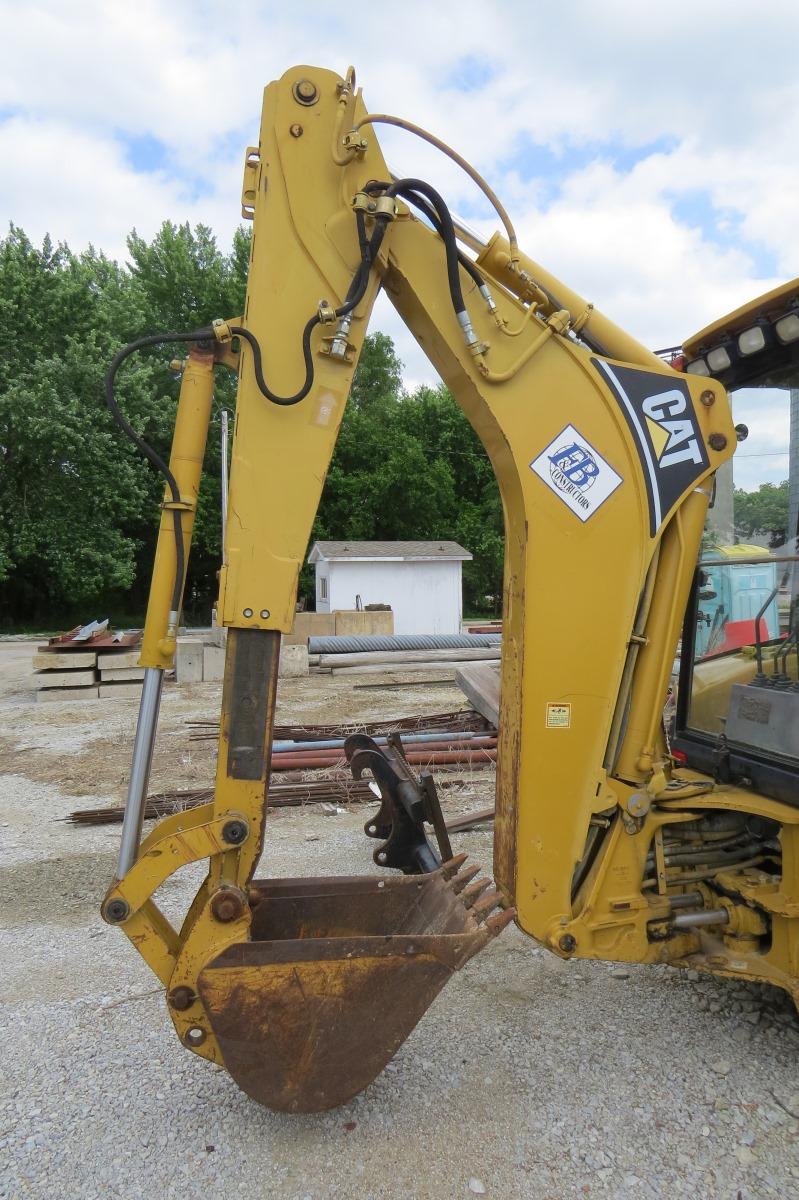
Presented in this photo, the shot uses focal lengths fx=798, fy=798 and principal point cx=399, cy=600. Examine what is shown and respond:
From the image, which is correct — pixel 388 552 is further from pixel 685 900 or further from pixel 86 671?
pixel 685 900

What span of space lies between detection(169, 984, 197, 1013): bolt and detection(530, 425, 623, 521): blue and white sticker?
1.93m

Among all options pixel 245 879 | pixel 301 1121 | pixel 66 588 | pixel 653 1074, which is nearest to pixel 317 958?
pixel 245 879

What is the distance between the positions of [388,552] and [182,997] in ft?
69.8

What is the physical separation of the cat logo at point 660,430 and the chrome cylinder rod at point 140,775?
1742 mm

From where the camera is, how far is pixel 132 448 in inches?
1006

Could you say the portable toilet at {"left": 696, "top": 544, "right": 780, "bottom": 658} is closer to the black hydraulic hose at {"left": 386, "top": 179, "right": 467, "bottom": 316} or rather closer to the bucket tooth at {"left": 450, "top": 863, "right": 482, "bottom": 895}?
the bucket tooth at {"left": 450, "top": 863, "right": 482, "bottom": 895}

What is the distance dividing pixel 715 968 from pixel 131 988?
245 cm

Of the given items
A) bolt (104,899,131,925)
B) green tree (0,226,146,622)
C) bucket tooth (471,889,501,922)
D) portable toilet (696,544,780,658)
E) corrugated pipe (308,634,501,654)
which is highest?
green tree (0,226,146,622)

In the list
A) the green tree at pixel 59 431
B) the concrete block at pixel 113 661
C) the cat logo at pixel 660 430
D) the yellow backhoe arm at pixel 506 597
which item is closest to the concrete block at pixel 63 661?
the concrete block at pixel 113 661

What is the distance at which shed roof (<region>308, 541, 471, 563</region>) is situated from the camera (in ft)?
76.0

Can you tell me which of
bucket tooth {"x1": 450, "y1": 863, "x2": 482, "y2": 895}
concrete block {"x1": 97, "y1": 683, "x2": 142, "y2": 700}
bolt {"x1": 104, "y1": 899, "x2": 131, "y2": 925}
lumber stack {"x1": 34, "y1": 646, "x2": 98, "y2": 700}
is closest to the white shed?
concrete block {"x1": 97, "y1": 683, "x2": 142, "y2": 700}

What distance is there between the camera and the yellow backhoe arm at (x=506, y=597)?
240 cm

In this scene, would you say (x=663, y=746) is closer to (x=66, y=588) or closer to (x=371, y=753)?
(x=371, y=753)

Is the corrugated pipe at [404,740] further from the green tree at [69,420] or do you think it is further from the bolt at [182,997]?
the green tree at [69,420]
